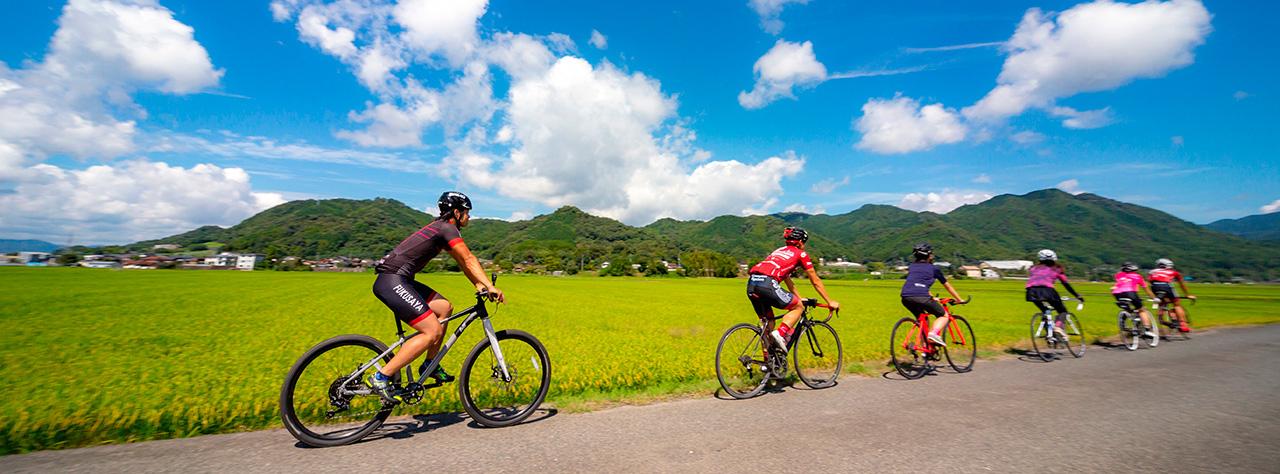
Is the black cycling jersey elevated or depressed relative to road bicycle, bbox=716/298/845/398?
elevated

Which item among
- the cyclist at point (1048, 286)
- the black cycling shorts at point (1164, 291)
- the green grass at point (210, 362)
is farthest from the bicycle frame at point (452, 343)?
the black cycling shorts at point (1164, 291)

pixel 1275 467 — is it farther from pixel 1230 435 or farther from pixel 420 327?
pixel 420 327

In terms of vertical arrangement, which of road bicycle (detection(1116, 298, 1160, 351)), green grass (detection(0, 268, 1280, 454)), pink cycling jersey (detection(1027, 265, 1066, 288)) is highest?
pink cycling jersey (detection(1027, 265, 1066, 288))

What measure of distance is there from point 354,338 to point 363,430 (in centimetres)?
86

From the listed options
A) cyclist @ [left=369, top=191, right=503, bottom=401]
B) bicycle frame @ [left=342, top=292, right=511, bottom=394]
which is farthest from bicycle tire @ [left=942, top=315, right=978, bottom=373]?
cyclist @ [left=369, top=191, right=503, bottom=401]

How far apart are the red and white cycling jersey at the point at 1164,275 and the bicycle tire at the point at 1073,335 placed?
246 inches

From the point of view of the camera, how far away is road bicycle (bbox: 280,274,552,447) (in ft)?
14.3

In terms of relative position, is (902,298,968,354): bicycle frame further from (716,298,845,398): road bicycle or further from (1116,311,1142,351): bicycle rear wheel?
(1116,311,1142,351): bicycle rear wheel

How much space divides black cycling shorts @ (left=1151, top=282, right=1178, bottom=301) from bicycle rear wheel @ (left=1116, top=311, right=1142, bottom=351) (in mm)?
3312

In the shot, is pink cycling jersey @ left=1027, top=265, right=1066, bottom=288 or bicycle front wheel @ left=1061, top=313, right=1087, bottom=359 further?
bicycle front wheel @ left=1061, top=313, right=1087, bottom=359

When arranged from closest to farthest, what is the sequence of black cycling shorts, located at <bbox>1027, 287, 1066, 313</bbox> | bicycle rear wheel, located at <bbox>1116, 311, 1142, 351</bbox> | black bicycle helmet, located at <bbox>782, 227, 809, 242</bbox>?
black bicycle helmet, located at <bbox>782, 227, 809, 242</bbox> < black cycling shorts, located at <bbox>1027, 287, 1066, 313</bbox> < bicycle rear wheel, located at <bbox>1116, 311, 1142, 351</bbox>

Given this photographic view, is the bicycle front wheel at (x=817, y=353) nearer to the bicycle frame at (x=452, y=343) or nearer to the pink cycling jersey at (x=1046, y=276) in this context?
the bicycle frame at (x=452, y=343)

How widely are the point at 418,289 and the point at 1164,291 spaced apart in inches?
776

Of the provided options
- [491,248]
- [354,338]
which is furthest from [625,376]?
[491,248]
